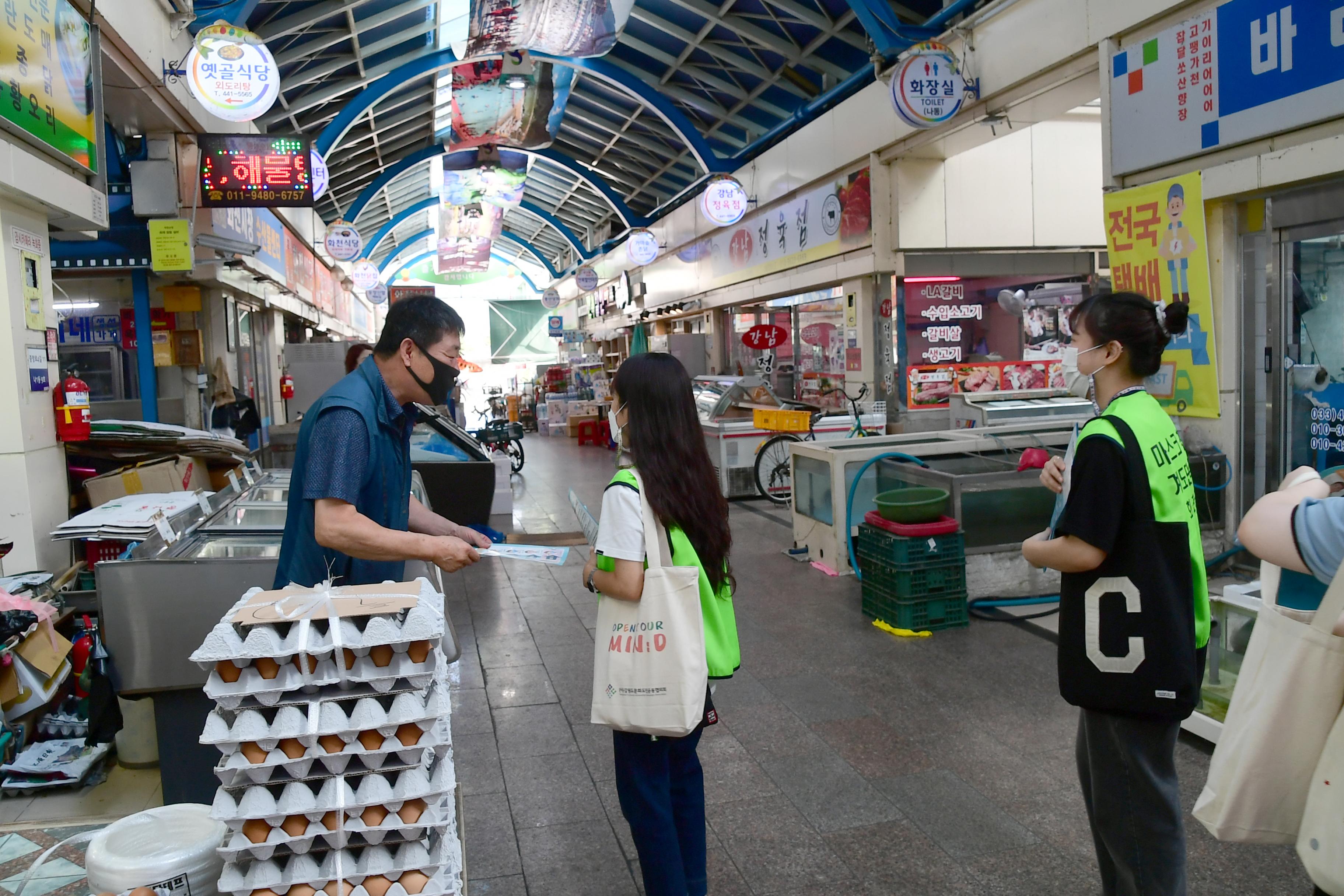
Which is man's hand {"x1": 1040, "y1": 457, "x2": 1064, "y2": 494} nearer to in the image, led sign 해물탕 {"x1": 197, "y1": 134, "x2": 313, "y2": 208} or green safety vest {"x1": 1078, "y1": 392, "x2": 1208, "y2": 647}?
green safety vest {"x1": 1078, "y1": 392, "x2": 1208, "y2": 647}

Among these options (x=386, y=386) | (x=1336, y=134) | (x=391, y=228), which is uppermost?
(x=391, y=228)

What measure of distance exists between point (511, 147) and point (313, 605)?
19.8 meters

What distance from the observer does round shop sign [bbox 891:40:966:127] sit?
27.0ft

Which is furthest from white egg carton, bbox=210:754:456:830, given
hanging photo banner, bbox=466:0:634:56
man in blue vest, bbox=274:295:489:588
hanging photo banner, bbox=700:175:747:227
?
hanging photo banner, bbox=700:175:747:227

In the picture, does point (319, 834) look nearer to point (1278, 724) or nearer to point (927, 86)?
point (1278, 724)

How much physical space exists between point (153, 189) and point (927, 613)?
284 inches

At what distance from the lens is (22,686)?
12.2ft

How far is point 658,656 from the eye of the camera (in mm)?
2316

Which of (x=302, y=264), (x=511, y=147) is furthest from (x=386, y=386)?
(x=511, y=147)

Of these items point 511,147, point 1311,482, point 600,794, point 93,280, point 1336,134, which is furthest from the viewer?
point 511,147

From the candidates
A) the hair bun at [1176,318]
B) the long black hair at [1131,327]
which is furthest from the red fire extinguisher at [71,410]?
the hair bun at [1176,318]

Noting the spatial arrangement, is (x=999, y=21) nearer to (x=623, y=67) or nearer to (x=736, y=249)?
(x=736, y=249)

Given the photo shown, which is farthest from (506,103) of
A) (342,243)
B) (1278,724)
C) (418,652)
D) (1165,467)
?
(1278,724)

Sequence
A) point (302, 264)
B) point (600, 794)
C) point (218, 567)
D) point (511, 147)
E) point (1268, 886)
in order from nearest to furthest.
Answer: point (1268, 886)
point (218, 567)
point (600, 794)
point (302, 264)
point (511, 147)
